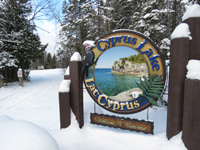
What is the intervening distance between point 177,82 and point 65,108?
256cm

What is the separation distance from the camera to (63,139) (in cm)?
268

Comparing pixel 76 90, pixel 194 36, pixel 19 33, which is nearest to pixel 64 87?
pixel 76 90

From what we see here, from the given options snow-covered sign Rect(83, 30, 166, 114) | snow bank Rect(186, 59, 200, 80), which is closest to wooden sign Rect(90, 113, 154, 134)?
snow-covered sign Rect(83, 30, 166, 114)

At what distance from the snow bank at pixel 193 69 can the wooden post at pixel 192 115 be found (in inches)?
3.8

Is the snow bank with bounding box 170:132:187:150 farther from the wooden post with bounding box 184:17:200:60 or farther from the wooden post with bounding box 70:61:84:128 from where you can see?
the wooden post with bounding box 70:61:84:128

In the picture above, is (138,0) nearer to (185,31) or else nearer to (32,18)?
(185,31)

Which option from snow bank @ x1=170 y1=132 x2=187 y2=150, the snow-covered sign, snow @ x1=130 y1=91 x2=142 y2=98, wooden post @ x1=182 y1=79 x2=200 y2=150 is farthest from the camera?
snow @ x1=130 y1=91 x2=142 y2=98

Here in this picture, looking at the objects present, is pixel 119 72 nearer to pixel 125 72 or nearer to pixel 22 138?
pixel 125 72

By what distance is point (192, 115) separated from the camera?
6.46ft

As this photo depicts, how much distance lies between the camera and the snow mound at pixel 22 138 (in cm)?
140

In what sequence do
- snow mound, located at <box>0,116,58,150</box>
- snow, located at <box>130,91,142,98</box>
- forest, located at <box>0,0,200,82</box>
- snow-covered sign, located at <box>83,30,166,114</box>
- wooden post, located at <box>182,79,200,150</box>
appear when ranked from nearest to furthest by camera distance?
1. snow mound, located at <box>0,116,58,150</box>
2. wooden post, located at <box>182,79,200,150</box>
3. snow-covered sign, located at <box>83,30,166,114</box>
4. snow, located at <box>130,91,142,98</box>
5. forest, located at <box>0,0,200,82</box>

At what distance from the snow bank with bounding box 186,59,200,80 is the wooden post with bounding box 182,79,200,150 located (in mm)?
95

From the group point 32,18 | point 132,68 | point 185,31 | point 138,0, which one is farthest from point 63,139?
point 32,18

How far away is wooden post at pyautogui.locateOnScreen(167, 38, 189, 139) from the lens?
2141mm
